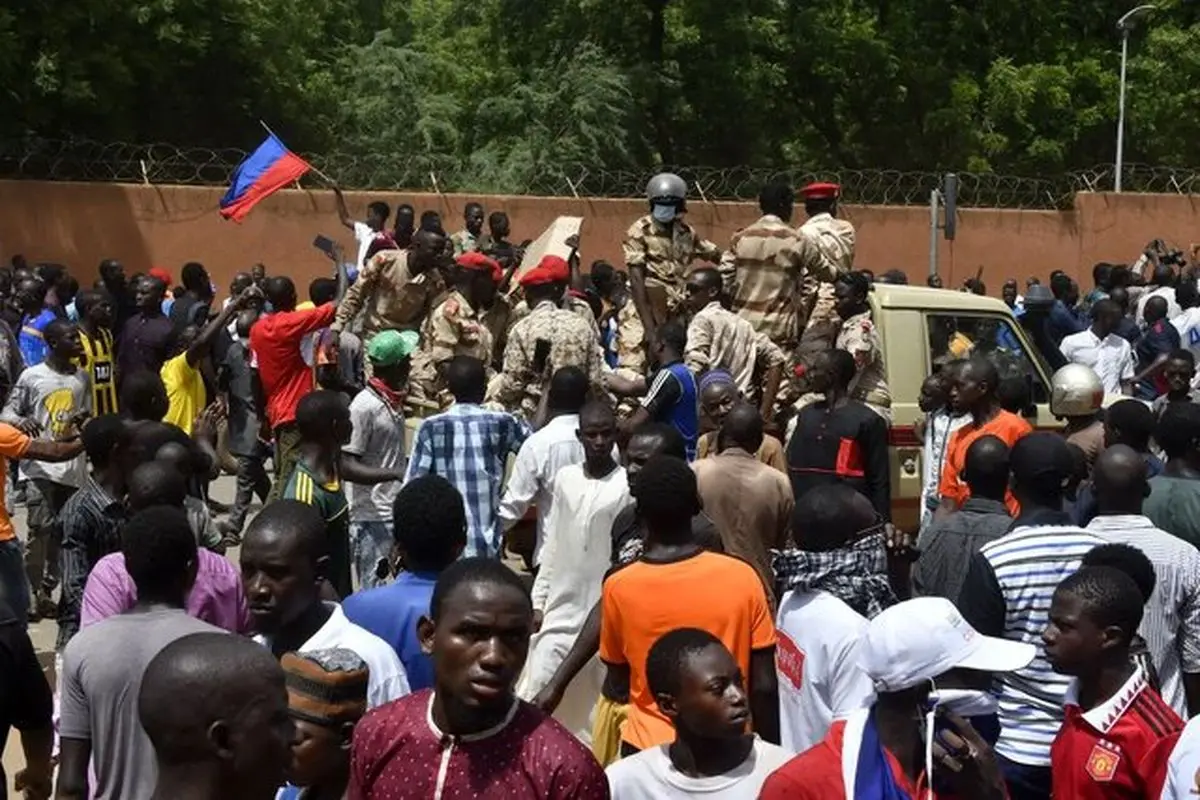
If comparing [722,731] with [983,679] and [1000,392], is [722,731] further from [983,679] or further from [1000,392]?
[1000,392]

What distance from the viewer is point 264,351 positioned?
36.1ft

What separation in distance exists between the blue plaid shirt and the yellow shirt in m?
3.84

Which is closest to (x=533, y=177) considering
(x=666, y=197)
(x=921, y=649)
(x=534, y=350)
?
(x=666, y=197)

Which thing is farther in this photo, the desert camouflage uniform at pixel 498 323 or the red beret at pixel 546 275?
the desert camouflage uniform at pixel 498 323

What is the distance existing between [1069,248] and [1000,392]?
61.8 ft

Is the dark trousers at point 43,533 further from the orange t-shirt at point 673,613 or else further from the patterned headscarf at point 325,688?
the patterned headscarf at point 325,688

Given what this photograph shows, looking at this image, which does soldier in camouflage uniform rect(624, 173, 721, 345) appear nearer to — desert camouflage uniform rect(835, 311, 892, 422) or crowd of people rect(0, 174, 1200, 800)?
crowd of people rect(0, 174, 1200, 800)

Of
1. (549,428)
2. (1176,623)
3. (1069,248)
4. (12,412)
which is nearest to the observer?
(1176,623)

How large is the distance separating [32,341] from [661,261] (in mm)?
5142

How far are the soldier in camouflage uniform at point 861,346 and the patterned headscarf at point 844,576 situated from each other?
449 cm

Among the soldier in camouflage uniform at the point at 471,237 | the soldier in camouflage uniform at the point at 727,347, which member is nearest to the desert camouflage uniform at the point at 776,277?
the soldier in camouflage uniform at the point at 727,347

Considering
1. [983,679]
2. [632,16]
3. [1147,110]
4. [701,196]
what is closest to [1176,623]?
[983,679]

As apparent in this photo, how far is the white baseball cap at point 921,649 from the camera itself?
372cm

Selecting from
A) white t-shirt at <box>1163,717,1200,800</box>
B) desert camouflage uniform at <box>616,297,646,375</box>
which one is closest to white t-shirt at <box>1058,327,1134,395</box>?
desert camouflage uniform at <box>616,297,646,375</box>
